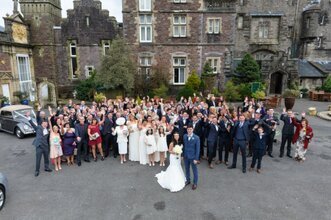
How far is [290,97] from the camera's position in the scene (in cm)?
1695

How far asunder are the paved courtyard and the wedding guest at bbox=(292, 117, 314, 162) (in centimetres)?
33

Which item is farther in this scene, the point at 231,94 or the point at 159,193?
the point at 231,94

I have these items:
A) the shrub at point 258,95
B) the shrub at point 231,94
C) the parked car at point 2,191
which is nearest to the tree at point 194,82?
the shrub at point 231,94

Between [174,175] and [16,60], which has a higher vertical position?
[16,60]

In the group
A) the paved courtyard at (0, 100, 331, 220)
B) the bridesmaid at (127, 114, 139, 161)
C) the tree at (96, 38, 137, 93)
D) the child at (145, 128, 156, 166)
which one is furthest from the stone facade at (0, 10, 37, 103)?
the child at (145, 128, 156, 166)

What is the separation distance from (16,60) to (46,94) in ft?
13.7

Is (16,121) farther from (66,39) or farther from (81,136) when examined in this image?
(66,39)

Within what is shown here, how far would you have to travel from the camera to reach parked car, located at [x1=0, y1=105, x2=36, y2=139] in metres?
11.2

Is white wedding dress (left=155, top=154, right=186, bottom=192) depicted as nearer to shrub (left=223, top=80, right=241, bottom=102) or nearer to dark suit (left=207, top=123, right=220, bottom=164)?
dark suit (left=207, top=123, right=220, bottom=164)

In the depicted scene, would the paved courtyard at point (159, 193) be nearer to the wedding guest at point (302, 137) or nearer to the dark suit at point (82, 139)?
the wedding guest at point (302, 137)

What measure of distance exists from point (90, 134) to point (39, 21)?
19355mm

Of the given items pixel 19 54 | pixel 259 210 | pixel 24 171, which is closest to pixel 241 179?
pixel 259 210

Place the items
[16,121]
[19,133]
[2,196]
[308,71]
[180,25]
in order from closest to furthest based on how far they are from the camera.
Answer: [2,196] → [19,133] → [16,121] → [180,25] → [308,71]

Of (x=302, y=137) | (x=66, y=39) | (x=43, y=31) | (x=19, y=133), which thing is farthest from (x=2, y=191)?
(x=43, y=31)
